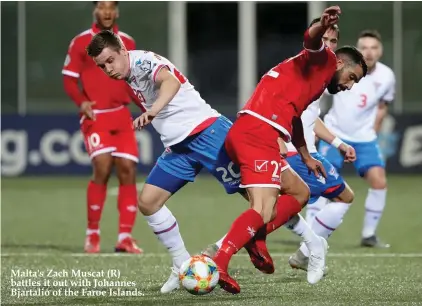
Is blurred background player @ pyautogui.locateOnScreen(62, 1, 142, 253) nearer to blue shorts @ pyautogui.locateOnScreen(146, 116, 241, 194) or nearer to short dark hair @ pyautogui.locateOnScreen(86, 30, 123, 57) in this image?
blue shorts @ pyautogui.locateOnScreen(146, 116, 241, 194)

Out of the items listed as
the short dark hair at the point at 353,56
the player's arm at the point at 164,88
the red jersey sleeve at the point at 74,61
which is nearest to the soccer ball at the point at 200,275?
the player's arm at the point at 164,88

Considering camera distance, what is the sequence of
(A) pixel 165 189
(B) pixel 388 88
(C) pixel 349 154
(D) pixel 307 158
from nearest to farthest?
(A) pixel 165 189, (D) pixel 307 158, (C) pixel 349 154, (B) pixel 388 88

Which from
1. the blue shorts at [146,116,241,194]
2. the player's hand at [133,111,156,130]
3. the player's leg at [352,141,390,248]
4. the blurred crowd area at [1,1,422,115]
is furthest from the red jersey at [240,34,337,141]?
the blurred crowd area at [1,1,422,115]

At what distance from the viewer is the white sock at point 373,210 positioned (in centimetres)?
1035

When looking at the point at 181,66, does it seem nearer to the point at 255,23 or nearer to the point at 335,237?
the point at 255,23

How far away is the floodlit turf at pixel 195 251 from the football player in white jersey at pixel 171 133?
46 cm

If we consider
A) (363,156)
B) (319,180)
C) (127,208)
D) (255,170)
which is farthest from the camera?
(363,156)

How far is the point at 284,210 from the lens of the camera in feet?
24.4

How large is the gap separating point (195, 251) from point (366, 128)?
1775mm

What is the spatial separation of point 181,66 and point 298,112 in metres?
14.2

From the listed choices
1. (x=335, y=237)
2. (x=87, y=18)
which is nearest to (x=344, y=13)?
(x=87, y=18)

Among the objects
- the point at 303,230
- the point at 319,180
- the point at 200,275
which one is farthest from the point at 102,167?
the point at 200,275

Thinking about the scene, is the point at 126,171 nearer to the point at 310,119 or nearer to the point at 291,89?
the point at 310,119

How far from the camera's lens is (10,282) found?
7836 millimetres
